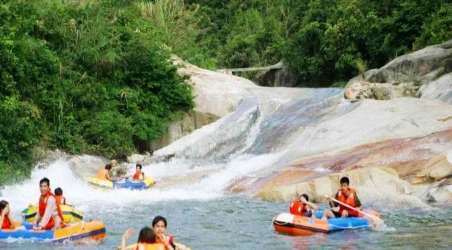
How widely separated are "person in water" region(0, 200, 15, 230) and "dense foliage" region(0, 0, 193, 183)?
773cm

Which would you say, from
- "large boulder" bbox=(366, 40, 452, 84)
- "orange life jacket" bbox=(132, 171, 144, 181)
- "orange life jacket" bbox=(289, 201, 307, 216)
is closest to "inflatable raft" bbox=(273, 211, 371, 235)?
"orange life jacket" bbox=(289, 201, 307, 216)

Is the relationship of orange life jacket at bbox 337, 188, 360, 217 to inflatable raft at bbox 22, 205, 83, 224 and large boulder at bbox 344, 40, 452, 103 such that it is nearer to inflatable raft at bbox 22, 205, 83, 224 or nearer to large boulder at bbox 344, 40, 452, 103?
inflatable raft at bbox 22, 205, 83, 224

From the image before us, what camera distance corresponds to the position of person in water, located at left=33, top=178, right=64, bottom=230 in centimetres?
1304

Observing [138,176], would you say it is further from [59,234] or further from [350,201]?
[350,201]

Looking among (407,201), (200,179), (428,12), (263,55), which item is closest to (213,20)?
(263,55)

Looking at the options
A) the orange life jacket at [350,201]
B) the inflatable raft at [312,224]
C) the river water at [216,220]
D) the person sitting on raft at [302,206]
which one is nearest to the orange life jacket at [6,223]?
the river water at [216,220]

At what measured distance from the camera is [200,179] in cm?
2153

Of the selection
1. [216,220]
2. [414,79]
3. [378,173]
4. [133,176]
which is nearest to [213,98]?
[414,79]

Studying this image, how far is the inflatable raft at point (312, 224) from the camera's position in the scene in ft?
45.5

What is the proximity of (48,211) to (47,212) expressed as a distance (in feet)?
0.09

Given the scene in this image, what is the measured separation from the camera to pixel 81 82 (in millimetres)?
26469

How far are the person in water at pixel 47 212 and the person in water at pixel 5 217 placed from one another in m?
0.42

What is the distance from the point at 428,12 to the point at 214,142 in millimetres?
12346

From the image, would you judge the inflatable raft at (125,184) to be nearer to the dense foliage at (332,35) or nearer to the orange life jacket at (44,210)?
the orange life jacket at (44,210)
